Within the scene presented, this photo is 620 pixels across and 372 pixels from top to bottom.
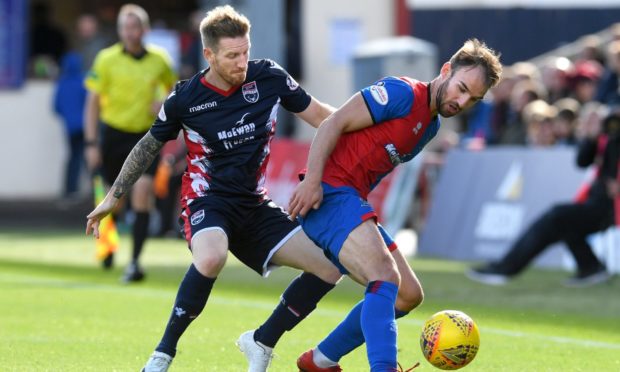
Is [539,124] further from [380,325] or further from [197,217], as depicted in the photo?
[380,325]

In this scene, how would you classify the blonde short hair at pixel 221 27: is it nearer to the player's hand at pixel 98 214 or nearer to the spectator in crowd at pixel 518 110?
the player's hand at pixel 98 214

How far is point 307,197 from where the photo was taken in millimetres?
7297

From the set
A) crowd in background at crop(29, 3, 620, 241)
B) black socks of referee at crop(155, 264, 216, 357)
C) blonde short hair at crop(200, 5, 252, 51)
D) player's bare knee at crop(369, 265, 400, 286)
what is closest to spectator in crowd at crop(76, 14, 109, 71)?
crowd in background at crop(29, 3, 620, 241)

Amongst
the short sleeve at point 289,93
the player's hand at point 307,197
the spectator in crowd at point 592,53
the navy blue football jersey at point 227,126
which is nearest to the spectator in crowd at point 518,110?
the spectator in crowd at point 592,53

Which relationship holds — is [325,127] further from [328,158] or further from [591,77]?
[591,77]

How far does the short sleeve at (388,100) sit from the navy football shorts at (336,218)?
410mm

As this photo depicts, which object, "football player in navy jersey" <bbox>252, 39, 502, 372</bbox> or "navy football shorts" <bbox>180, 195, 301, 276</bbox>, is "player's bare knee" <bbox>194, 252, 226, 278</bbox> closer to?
"navy football shorts" <bbox>180, 195, 301, 276</bbox>

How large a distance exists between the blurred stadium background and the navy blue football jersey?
10092 mm

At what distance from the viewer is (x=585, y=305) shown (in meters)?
12.4

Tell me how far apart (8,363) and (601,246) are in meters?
8.20

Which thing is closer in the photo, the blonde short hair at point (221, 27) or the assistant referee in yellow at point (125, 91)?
the blonde short hair at point (221, 27)

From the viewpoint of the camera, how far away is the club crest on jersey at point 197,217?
781cm

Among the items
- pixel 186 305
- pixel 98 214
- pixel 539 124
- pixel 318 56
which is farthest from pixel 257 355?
pixel 318 56

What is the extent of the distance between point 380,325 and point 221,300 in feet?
18.0
